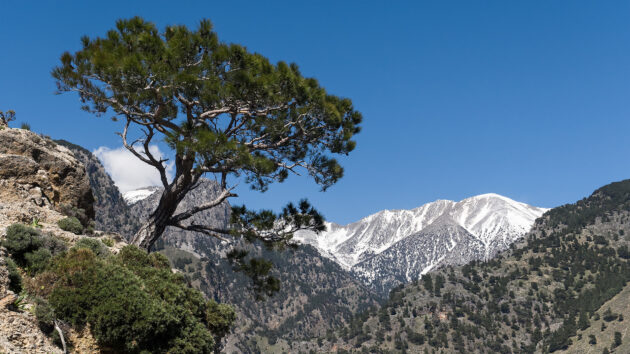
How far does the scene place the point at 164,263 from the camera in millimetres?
17391

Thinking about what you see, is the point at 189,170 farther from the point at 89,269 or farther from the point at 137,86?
the point at 89,269

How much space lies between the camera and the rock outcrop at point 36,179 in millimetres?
18188

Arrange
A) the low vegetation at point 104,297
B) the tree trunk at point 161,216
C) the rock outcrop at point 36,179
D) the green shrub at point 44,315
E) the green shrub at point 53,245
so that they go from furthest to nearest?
1. the tree trunk at point 161,216
2. the rock outcrop at point 36,179
3. the green shrub at point 53,245
4. the low vegetation at point 104,297
5. the green shrub at point 44,315

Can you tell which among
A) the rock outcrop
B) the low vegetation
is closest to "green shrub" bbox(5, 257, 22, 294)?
the low vegetation

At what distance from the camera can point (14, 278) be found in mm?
12305

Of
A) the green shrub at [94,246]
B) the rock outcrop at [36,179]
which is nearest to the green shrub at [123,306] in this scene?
the green shrub at [94,246]

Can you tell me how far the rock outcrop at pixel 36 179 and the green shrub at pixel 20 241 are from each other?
2.07 meters

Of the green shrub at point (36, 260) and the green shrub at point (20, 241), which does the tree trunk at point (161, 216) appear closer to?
the green shrub at point (20, 241)

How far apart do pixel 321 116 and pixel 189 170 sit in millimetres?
6227

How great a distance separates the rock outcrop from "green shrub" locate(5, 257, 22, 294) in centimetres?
386

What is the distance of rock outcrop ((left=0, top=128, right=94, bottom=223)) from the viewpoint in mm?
18188

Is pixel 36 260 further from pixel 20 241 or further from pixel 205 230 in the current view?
pixel 205 230

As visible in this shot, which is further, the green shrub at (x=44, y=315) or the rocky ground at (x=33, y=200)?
the green shrub at (x=44, y=315)

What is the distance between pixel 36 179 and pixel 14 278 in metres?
9.63
